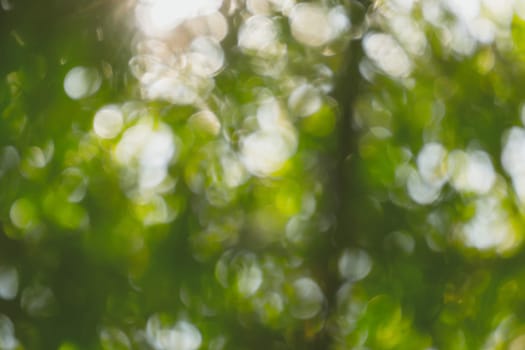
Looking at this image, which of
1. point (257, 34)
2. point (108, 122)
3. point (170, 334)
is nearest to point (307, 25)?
point (257, 34)

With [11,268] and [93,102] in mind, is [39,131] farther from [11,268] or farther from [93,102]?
[11,268]

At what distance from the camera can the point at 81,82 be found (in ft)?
5.88

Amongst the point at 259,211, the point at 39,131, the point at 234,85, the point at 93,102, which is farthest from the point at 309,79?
the point at 39,131

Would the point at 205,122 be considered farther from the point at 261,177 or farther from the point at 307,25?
the point at 307,25

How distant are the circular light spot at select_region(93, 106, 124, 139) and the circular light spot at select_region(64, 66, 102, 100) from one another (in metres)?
0.06

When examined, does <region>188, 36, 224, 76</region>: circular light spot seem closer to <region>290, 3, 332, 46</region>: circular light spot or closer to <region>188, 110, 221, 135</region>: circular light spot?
<region>188, 110, 221, 135</region>: circular light spot

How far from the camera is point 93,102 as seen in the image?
1.80m

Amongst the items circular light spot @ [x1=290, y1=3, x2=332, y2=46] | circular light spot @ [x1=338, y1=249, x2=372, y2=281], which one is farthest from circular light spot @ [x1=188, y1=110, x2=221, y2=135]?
circular light spot @ [x1=338, y1=249, x2=372, y2=281]

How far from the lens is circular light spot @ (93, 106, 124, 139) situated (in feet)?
5.95

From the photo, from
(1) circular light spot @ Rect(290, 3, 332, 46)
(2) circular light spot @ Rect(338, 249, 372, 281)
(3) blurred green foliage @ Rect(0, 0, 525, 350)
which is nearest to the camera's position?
(3) blurred green foliage @ Rect(0, 0, 525, 350)

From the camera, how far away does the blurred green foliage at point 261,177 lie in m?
1.71

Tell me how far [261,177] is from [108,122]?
41cm

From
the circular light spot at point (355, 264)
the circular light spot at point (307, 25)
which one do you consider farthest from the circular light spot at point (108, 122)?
the circular light spot at point (355, 264)

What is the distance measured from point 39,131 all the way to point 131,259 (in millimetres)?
366
